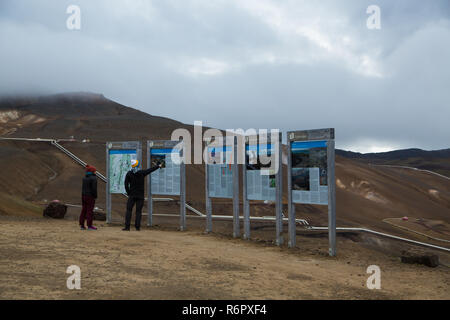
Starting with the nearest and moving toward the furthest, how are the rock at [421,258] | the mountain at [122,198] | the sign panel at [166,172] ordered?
the rock at [421,258] < the sign panel at [166,172] < the mountain at [122,198]

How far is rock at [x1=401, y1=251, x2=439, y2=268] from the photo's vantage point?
31.2 feet

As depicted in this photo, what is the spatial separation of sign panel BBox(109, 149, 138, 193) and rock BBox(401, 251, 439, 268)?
9805 millimetres

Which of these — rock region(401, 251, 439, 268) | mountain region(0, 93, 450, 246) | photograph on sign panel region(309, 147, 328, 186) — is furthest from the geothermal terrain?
mountain region(0, 93, 450, 246)

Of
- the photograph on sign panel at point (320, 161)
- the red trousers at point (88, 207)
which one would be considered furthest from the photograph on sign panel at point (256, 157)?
the red trousers at point (88, 207)

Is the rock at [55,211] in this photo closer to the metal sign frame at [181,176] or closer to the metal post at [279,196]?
the metal sign frame at [181,176]

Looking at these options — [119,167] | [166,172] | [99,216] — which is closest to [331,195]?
[166,172]

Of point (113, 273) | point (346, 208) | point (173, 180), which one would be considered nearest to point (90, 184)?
point (173, 180)

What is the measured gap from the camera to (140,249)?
395 inches

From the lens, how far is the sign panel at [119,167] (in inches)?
642

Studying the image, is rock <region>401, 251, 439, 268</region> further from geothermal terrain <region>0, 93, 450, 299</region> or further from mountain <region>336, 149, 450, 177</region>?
mountain <region>336, 149, 450, 177</region>

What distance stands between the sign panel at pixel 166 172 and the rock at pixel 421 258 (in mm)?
7773

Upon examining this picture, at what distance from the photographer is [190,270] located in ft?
25.8
